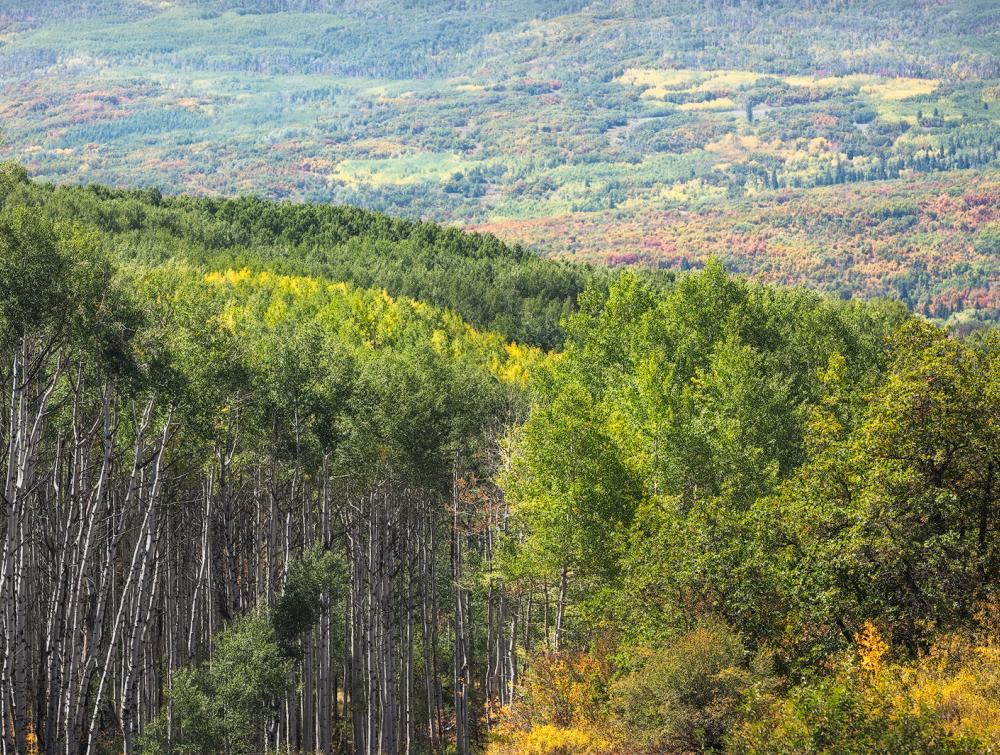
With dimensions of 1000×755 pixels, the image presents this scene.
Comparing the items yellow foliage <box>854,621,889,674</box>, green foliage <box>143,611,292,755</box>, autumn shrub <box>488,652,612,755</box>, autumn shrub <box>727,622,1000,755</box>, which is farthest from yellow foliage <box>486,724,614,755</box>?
green foliage <box>143,611,292,755</box>

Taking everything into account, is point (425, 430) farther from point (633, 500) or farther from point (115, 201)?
point (115, 201)

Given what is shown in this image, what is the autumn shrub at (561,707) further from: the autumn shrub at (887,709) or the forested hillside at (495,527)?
the autumn shrub at (887,709)

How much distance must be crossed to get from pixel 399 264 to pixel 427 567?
242 feet

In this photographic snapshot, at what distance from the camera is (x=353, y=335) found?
63.1 meters

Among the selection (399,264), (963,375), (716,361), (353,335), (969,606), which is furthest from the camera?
(399,264)

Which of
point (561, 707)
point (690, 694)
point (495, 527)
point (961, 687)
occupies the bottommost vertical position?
point (561, 707)

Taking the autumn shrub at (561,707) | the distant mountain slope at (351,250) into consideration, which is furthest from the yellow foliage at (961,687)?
the distant mountain slope at (351,250)

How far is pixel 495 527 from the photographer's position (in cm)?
4888

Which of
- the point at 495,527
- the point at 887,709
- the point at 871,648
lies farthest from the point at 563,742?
the point at 495,527

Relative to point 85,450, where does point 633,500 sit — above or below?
below

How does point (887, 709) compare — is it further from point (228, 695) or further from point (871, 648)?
point (228, 695)

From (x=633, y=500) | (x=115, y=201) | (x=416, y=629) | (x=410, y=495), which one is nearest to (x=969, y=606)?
(x=633, y=500)

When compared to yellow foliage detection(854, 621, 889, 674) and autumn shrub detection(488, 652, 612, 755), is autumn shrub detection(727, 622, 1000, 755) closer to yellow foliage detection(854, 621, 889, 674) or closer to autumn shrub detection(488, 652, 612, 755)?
yellow foliage detection(854, 621, 889, 674)

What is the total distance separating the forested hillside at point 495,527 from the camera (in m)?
30.3
